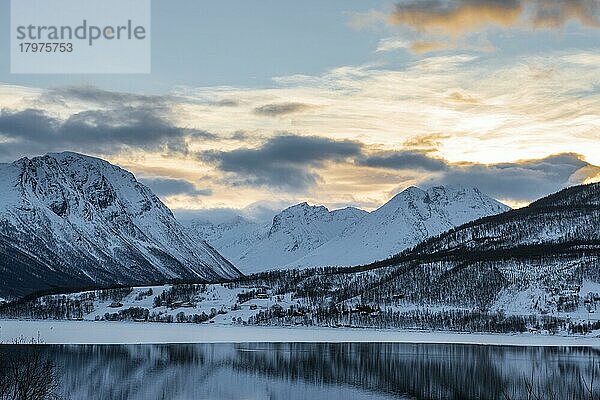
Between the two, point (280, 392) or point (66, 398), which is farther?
point (280, 392)

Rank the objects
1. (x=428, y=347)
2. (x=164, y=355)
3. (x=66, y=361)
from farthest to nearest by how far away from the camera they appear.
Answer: (x=428, y=347) < (x=164, y=355) < (x=66, y=361)

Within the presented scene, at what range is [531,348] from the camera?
170 meters

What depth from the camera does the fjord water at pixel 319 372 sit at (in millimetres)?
89688

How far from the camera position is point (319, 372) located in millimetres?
112500

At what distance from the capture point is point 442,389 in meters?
93.1

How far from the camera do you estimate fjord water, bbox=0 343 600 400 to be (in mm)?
89688

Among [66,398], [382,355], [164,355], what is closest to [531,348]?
[382,355]

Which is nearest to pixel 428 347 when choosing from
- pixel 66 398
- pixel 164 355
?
pixel 164 355

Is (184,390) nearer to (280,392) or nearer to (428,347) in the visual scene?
(280,392)

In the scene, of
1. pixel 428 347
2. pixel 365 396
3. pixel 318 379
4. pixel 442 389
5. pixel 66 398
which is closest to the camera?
pixel 66 398

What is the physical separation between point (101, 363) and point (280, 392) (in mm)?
39626

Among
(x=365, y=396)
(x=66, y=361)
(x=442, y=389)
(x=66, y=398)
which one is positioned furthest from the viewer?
(x=66, y=361)

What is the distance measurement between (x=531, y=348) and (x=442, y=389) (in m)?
83.5

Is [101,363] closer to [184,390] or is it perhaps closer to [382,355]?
[184,390]
